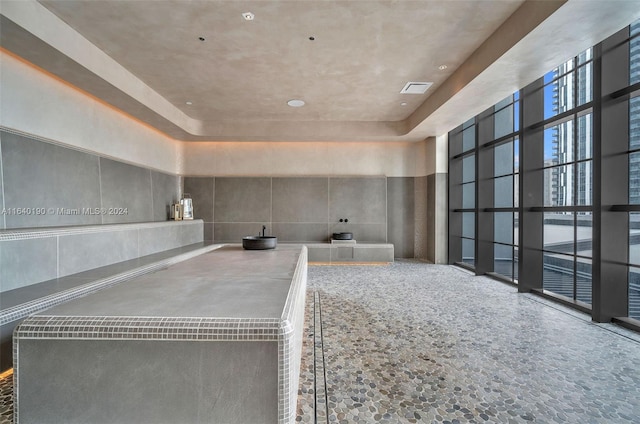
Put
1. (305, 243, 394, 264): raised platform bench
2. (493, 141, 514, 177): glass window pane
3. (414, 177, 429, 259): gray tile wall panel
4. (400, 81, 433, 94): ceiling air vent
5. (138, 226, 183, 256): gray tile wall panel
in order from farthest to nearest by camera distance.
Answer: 1. (493, 141, 514, 177): glass window pane
2. (414, 177, 429, 259): gray tile wall panel
3. (305, 243, 394, 264): raised platform bench
4. (400, 81, 433, 94): ceiling air vent
5. (138, 226, 183, 256): gray tile wall panel

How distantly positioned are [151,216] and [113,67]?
2.76 meters

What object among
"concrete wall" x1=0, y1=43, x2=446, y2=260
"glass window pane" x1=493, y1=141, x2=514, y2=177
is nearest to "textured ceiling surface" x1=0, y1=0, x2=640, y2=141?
"concrete wall" x1=0, y1=43, x2=446, y2=260

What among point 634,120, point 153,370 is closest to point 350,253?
point 634,120

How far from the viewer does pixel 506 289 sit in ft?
15.3

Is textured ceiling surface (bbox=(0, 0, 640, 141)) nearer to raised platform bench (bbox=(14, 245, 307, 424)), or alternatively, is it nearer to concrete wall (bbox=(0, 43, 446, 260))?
concrete wall (bbox=(0, 43, 446, 260))

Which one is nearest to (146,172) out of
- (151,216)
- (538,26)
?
(151,216)

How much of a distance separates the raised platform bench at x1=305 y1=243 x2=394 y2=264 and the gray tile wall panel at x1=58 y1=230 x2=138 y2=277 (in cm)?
347

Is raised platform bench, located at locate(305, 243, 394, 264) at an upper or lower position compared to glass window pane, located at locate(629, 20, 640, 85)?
lower

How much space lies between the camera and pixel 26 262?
2709mm

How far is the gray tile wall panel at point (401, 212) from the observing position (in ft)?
24.5

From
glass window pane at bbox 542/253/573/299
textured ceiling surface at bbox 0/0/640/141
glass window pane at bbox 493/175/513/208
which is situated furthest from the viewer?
glass window pane at bbox 493/175/513/208

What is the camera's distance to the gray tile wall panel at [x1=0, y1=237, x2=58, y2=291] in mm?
2533

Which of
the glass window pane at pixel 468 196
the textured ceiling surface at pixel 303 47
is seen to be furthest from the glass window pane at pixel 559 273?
the textured ceiling surface at pixel 303 47

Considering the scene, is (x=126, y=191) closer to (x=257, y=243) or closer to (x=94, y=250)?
(x=94, y=250)
